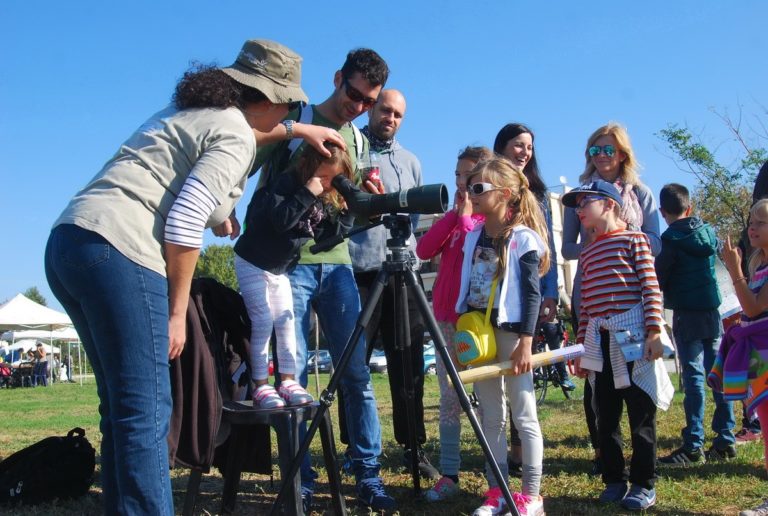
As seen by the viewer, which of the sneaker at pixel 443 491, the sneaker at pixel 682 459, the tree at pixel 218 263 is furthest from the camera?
the tree at pixel 218 263

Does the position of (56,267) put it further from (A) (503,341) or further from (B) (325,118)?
(A) (503,341)

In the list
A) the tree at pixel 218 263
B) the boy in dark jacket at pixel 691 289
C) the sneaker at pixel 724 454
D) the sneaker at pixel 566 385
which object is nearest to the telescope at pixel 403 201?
the boy in dark jacket at pixel 691 289

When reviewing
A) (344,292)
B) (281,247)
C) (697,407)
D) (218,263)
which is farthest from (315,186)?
(218,263)

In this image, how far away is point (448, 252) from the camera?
406 cm

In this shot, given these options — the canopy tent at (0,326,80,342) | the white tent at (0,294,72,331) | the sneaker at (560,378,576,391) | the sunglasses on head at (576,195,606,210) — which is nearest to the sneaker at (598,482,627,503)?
the sunglasses on head at (576,195,606,210)

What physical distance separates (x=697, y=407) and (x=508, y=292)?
203 centimetres

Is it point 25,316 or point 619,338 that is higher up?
point 25,316

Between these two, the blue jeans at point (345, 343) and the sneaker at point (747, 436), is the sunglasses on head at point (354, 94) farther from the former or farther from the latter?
the sneaker at point (747, 436)

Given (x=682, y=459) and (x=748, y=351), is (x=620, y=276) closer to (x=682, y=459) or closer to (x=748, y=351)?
(x=748, y=351)

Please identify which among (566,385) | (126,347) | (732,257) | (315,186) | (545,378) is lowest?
(566,385)

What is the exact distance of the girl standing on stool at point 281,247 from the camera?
3.12 meters

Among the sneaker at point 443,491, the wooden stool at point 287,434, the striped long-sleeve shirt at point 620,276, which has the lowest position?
the sneaker at point 443,491

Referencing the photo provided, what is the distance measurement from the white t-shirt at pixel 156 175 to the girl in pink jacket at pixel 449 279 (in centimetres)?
178

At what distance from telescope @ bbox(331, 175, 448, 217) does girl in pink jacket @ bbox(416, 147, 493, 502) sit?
1.17 m
